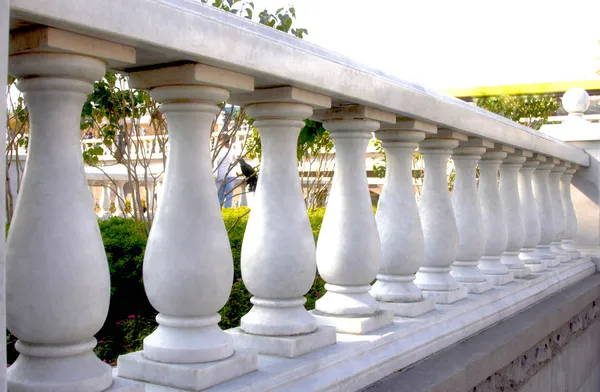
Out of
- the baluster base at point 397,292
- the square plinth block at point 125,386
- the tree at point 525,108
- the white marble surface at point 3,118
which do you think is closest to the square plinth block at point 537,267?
the baluster base at point 397,292

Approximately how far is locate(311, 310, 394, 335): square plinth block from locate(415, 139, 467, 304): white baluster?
2.25 feet

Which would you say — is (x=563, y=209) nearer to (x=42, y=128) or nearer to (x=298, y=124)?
(x=298, y=124)

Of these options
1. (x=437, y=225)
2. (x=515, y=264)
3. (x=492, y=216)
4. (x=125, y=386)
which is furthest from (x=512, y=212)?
(x=125, y=386)

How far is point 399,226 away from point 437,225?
41cm

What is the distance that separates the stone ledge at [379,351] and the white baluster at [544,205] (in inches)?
54.9

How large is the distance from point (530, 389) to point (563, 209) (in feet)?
7.14

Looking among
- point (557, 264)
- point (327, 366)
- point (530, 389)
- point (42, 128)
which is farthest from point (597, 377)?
point (42, 128)

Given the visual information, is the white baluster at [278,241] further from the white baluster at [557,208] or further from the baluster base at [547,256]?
the white baluster at [557,208]

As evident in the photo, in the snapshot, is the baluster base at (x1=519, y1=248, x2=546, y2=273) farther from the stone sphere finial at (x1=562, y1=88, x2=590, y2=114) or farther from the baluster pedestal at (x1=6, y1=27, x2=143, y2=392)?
the baluster pedestal at (x1=6, y1=27, x2=143, y2=392)

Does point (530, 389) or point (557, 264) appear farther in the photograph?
point (557, 264)

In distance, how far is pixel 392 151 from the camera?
2691mm

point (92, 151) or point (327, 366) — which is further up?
point (92, 151)

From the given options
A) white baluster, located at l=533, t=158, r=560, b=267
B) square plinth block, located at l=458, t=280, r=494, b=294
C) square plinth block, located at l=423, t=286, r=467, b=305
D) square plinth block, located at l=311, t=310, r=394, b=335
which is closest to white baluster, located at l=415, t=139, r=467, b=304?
square plinth block, located at l=423, t=286, r=467, b=305

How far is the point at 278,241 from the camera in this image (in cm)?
197
